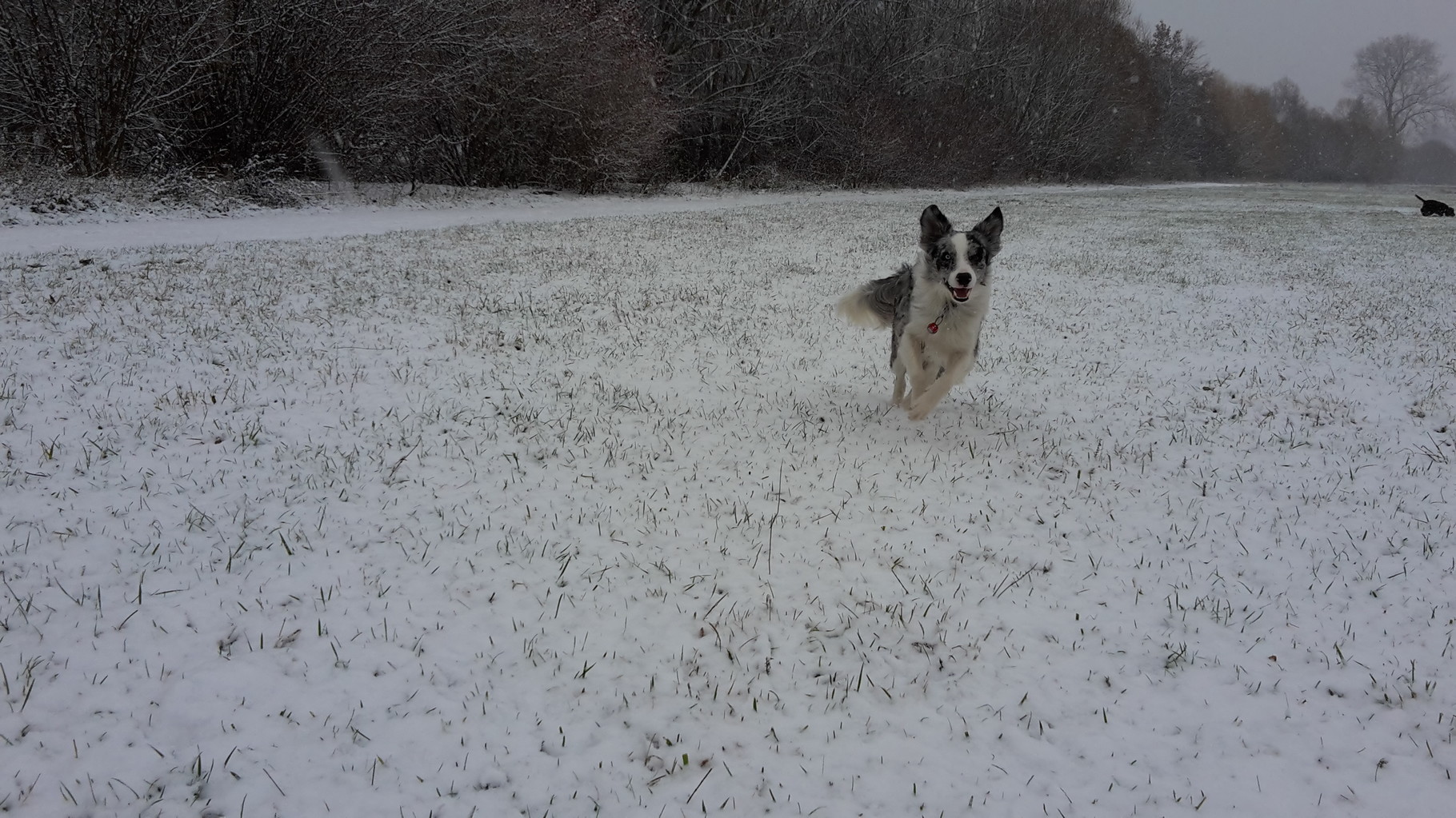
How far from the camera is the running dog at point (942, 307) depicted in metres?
5.80

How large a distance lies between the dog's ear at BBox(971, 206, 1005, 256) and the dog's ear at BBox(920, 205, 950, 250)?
223 mm

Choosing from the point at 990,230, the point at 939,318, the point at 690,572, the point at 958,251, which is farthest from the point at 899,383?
the point at 690,572

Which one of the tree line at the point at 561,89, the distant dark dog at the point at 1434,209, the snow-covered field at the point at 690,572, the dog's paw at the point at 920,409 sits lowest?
the snow-covered field at the point at 690,572

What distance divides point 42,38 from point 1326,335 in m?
23.8

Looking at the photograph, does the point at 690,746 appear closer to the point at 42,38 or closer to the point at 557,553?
the point at 557,553

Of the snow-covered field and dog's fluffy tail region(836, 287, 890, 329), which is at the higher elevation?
dog's fluffy tail region(836, 287, 890, 329)

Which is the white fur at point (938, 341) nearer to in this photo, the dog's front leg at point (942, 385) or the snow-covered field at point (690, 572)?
the dog's front leg at point (942, 385)

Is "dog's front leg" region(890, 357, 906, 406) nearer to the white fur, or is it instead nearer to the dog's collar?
the white fur

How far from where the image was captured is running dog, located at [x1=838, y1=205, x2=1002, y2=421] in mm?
5801

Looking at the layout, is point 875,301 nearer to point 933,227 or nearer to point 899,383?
point 899,383

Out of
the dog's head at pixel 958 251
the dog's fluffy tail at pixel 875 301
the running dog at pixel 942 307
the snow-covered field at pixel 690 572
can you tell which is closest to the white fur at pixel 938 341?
the running dog at pixel 942 307

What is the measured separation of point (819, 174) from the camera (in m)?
36.9

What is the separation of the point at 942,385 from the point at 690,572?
2990 millimetres

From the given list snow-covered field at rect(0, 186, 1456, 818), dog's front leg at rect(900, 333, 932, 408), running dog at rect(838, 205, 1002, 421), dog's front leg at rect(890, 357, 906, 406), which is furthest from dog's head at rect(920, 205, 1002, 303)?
snow-covered field at rect(0, 186, 1456, 818)
